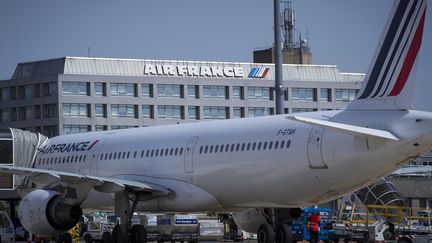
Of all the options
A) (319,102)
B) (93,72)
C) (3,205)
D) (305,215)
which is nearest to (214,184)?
(305,215)

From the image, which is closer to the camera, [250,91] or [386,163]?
[386,163]

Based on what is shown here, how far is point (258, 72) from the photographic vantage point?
97.1 m

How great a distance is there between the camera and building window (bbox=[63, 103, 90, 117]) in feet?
302

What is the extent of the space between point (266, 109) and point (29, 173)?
66581 mm

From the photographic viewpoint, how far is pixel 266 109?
98312mm

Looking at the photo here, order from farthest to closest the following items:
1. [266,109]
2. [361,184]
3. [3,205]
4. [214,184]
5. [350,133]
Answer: [266,109], [3,205], [214,184], [361,184], [350,133]

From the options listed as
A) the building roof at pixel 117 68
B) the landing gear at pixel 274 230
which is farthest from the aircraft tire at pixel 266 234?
the building roof at pixel 117 68

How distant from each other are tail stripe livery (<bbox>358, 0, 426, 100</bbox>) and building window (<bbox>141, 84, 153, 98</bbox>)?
66527 mm

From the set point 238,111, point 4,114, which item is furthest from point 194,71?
point 4,114

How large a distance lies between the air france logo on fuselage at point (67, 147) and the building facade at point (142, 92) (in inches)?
1991

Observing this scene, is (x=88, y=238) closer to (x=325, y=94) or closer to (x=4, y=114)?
(x=4, y=114)

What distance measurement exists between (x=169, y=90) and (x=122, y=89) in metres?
4.63

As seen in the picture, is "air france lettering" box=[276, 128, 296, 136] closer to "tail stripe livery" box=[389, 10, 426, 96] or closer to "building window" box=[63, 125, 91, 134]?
"tail stripe livery" box=[389, 10, 426, 96]

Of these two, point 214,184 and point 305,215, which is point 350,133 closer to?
point 214,184
